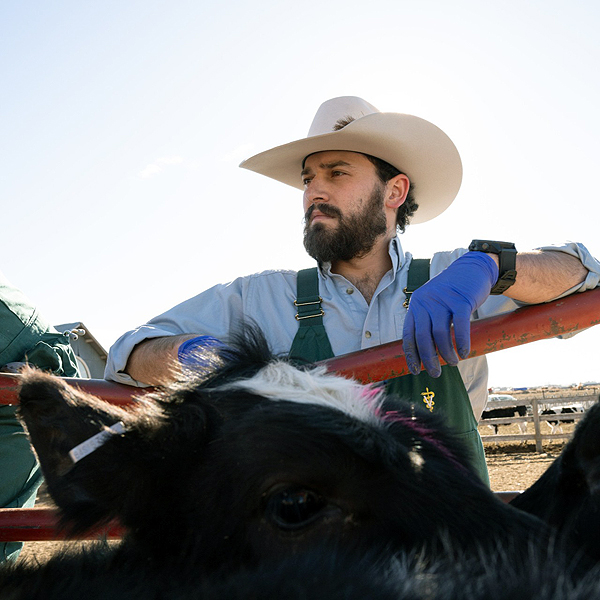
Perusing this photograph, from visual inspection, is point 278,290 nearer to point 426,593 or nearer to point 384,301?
point 384,301

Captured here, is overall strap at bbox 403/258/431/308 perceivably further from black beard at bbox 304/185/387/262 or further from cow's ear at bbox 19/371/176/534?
cow's ear at bbox 19/371/176/534

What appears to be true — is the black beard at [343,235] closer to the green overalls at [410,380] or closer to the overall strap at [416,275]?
the green overalls at [410,380]

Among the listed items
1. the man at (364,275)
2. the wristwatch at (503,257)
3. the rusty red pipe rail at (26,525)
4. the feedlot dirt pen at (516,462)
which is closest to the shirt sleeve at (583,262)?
the man at (364,275)

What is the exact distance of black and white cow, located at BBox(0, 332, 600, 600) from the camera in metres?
1.05

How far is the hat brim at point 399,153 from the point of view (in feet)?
13.2

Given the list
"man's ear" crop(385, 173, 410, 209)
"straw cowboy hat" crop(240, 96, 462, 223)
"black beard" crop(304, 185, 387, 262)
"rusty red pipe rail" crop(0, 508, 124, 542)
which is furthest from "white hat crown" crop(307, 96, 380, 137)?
"rusty red pipe rail" crop(0, 508, 124, 542)

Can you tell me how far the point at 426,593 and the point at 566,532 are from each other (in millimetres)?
548

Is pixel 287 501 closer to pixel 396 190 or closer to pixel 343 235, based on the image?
pixel 343 235

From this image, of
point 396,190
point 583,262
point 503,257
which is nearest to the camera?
point 503,257

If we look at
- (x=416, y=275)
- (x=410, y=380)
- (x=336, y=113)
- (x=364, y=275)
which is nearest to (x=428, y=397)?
(x=410, y=380)

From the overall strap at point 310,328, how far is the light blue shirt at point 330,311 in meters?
0.19

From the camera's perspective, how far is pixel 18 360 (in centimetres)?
387

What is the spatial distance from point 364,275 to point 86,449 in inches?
115

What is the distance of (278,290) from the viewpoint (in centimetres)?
389
